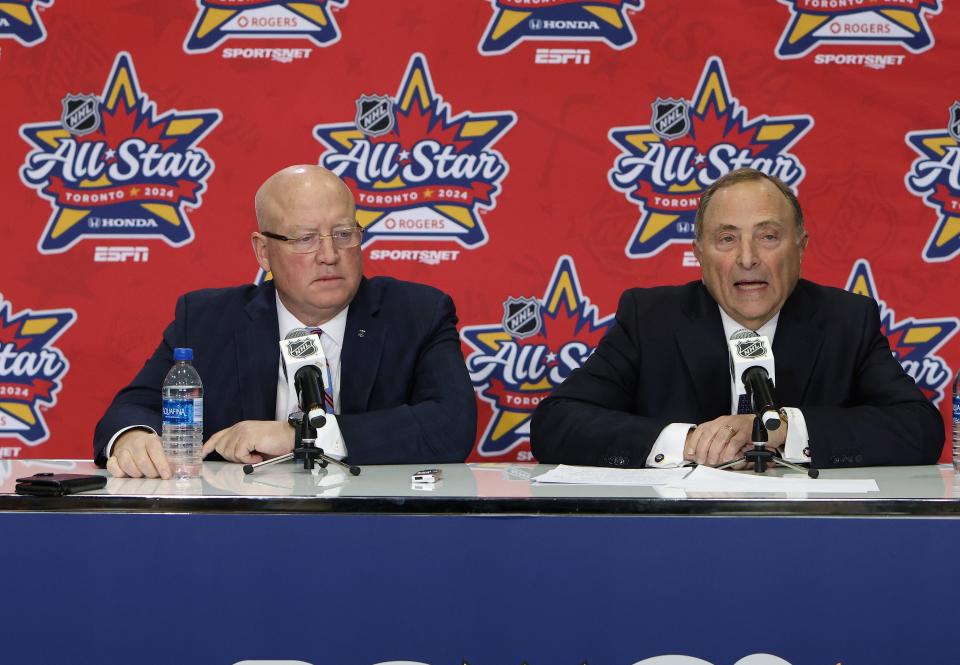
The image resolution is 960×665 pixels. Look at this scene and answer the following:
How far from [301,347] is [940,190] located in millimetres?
2479

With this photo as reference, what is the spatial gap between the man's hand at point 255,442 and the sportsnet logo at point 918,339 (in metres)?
2.17

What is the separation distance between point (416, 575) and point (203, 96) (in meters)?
2.49

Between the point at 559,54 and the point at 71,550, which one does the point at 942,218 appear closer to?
the point at 559,54

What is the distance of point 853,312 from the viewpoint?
304 centimetres

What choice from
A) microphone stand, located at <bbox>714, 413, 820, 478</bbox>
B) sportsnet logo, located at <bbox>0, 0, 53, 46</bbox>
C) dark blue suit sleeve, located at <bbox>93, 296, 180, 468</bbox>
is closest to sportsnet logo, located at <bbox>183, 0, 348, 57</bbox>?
sportsnet logo, located at <bbox>0, 0, 53, 46</bbox>

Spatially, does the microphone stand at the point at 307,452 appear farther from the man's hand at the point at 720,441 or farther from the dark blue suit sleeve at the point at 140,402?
the man's hand at the point at 720,441

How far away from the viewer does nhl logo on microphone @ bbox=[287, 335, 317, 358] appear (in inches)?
95.2

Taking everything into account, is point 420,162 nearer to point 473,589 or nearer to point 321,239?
point 321,239

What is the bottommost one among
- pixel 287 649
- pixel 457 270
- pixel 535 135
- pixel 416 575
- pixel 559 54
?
pixel 287 649

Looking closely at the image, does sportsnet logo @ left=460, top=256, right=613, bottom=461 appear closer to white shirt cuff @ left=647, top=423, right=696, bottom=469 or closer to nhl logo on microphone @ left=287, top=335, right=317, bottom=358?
white shirt cuff @ left=647, top=423, right=696, bottom=469

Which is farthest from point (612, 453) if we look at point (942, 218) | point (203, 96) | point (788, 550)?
point (203, 96)

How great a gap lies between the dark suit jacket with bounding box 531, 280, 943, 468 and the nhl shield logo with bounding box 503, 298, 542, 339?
70 centimetres

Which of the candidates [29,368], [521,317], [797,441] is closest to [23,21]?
[29,368]

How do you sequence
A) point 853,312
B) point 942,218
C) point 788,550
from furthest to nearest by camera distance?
point 942,218
point 853,312
point 788,550
